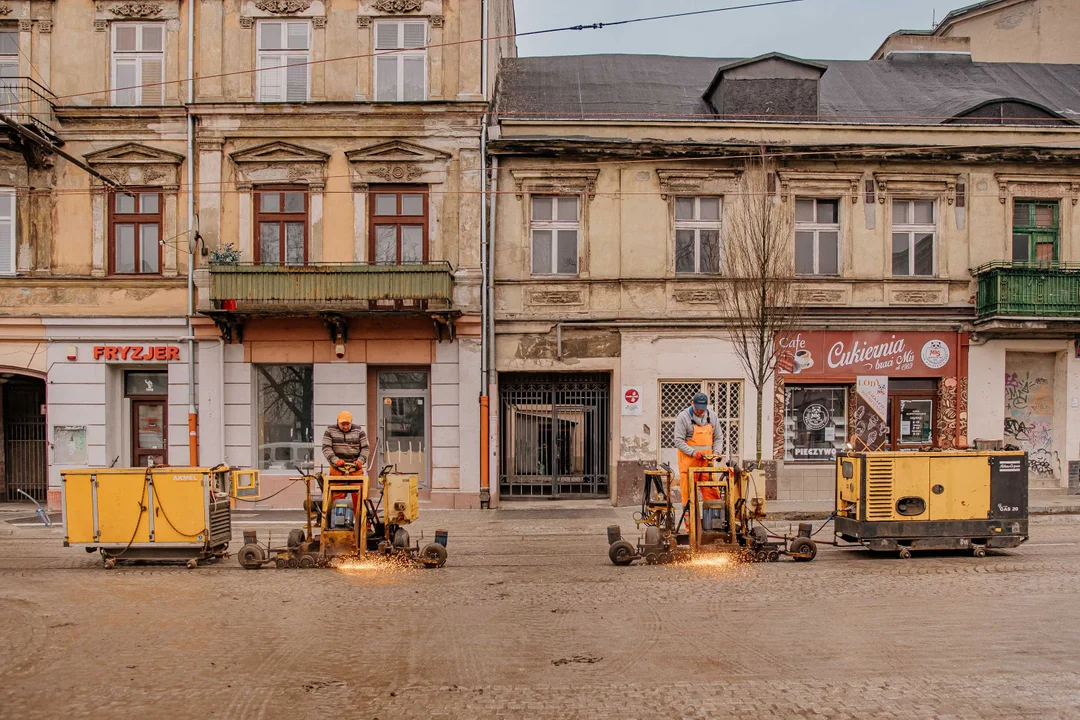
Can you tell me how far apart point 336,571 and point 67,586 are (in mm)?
2918

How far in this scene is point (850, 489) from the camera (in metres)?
10.9

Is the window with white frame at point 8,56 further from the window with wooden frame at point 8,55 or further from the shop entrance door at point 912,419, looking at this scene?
the shop entrance door at point 912,419

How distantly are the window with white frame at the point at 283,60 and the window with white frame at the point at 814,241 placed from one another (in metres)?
10.8

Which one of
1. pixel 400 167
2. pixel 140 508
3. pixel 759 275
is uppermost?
pixel 400 167

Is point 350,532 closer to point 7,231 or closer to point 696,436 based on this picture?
point 696,436

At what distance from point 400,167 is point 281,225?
279 centimetres

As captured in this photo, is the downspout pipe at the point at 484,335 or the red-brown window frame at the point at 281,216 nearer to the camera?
the downspout pipe at the point at 484,335

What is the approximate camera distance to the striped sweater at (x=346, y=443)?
10406mm

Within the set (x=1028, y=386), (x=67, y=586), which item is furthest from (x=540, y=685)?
(x=1028, y=386)

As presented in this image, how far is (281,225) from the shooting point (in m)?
17.4

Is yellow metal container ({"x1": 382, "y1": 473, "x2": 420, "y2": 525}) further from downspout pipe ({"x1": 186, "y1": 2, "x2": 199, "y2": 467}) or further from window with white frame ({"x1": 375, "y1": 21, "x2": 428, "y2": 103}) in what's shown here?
window with white frame ({"x1": 375, "y1": 21, "x2": 428, "y2": 103})

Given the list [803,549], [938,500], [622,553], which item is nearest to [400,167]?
[622,553]

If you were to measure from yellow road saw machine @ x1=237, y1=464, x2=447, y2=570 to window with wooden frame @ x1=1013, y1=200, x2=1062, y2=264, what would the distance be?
1464 cm

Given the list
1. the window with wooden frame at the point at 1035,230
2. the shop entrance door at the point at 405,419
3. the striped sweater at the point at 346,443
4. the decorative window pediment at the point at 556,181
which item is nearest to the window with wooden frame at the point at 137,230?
the shop entrance door at the point at 405,419
